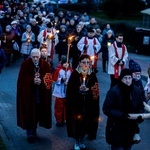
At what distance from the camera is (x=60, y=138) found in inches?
405

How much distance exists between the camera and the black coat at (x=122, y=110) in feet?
24.9

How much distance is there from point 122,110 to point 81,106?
5.76 feet

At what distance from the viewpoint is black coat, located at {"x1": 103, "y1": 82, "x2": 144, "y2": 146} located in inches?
299

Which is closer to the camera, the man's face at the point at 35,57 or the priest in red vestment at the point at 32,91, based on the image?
the man's face at the point at 35,57

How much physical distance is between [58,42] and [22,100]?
28.5 feet

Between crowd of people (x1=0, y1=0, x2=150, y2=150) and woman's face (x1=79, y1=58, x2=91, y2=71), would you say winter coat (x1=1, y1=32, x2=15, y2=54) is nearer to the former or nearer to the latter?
crowd of people (x1=0, y1=0, x2=150, y2=150)

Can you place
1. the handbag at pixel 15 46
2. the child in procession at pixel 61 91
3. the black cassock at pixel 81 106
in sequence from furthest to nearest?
the handbag at pixel 15 46
the child in procession at pixel 61 91
the black cassock at pixel 81 106

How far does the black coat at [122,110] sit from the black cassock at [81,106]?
1.62 m

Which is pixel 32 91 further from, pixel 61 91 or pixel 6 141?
pixel 61 91

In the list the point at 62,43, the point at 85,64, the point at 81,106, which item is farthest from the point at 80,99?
the point at 62,43

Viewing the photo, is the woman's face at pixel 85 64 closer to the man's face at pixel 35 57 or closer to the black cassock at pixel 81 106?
the black cassock at pixel 81 106

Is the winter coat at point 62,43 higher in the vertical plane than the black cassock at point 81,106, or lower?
lower

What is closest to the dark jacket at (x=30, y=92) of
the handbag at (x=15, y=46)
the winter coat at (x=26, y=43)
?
the winter coat at (x=26, y=43)

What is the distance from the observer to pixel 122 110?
7.63 m
